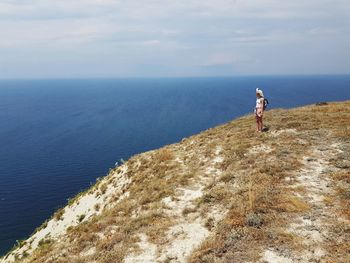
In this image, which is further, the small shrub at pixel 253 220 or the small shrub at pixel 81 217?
the small shrub at pixel 81 217

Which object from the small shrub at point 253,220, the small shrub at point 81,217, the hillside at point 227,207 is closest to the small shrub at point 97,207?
the hillside at point 227,207

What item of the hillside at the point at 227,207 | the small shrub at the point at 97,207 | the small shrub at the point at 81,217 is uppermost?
the hillside at the point at 227,207

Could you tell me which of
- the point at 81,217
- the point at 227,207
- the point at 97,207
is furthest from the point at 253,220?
the point at 81,217

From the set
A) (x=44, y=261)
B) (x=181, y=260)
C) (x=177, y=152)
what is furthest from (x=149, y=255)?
(x=177, y=152)

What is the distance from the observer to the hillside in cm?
1516

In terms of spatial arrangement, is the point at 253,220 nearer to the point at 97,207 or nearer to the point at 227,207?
the point at 227,207

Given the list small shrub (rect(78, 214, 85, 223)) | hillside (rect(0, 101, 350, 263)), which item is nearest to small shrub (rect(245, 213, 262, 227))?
hillside (rect(0, 101, 350, 263))

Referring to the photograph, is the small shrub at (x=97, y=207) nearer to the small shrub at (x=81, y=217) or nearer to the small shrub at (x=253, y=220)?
the small shrub at (x=81, y=217)

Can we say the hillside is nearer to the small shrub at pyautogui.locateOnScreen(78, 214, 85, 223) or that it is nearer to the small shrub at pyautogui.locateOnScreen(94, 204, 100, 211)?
the small shrub at pyautogui.locateOnScreen(78, 214, 85, 223)

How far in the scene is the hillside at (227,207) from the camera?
1516 cm

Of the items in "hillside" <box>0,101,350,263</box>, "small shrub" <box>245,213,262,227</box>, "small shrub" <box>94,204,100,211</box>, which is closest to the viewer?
"hillside" <box>0,101,350,263</box>

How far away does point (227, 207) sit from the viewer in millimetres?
18531

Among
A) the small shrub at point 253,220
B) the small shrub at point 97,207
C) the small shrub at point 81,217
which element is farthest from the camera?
the small shrub at point 97,207

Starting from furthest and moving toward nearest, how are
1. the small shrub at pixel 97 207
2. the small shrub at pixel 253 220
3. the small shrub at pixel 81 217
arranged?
the small shrub at pixel 97 207
the small shrub at pixel 81 217
the small shrub at pixel 253 220
